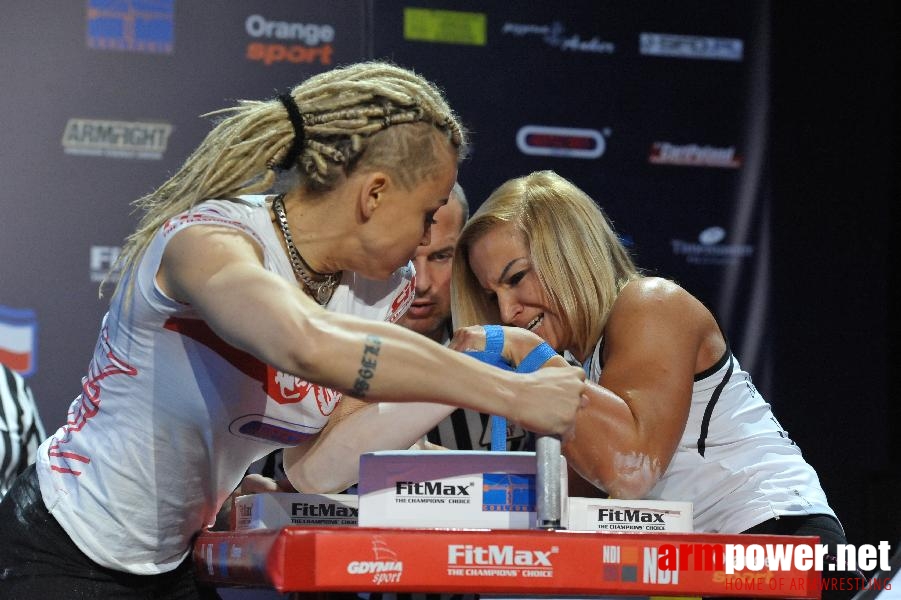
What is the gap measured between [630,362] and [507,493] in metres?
0.62

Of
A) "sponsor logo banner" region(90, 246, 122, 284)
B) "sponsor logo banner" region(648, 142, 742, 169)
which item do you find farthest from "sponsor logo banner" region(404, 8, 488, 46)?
"sponsor logo banner" region(90, 246, 122, 284)

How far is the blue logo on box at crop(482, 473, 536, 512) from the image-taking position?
4.70ft

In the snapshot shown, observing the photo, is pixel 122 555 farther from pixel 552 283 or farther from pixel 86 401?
pixel 552 283

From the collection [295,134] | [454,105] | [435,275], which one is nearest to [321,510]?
[295,134]

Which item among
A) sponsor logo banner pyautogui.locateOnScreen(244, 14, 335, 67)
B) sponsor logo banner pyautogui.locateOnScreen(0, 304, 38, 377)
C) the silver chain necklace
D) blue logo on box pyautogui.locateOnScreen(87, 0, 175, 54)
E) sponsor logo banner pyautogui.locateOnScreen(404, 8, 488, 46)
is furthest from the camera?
sponsor logo banner pyautogui.locateOnScreen(404, 8, 488, 46)

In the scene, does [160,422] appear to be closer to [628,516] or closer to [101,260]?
[628,516]

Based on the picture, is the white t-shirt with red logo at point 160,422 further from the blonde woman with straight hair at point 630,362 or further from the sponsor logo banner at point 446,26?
the sponsor logo banner at point 446,26

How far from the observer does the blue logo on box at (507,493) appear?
1432 millimetres

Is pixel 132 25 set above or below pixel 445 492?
above

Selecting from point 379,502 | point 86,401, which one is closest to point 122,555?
point 86,401

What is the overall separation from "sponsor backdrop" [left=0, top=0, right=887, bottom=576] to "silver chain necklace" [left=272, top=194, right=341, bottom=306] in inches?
75.8

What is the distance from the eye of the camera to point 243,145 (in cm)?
163

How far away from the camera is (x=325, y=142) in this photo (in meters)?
1.62

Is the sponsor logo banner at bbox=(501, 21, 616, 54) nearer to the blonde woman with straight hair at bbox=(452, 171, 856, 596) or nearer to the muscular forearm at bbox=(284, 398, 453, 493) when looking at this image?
the blonde woman with straight hair at bbox=(452, 171, 856, 596)
